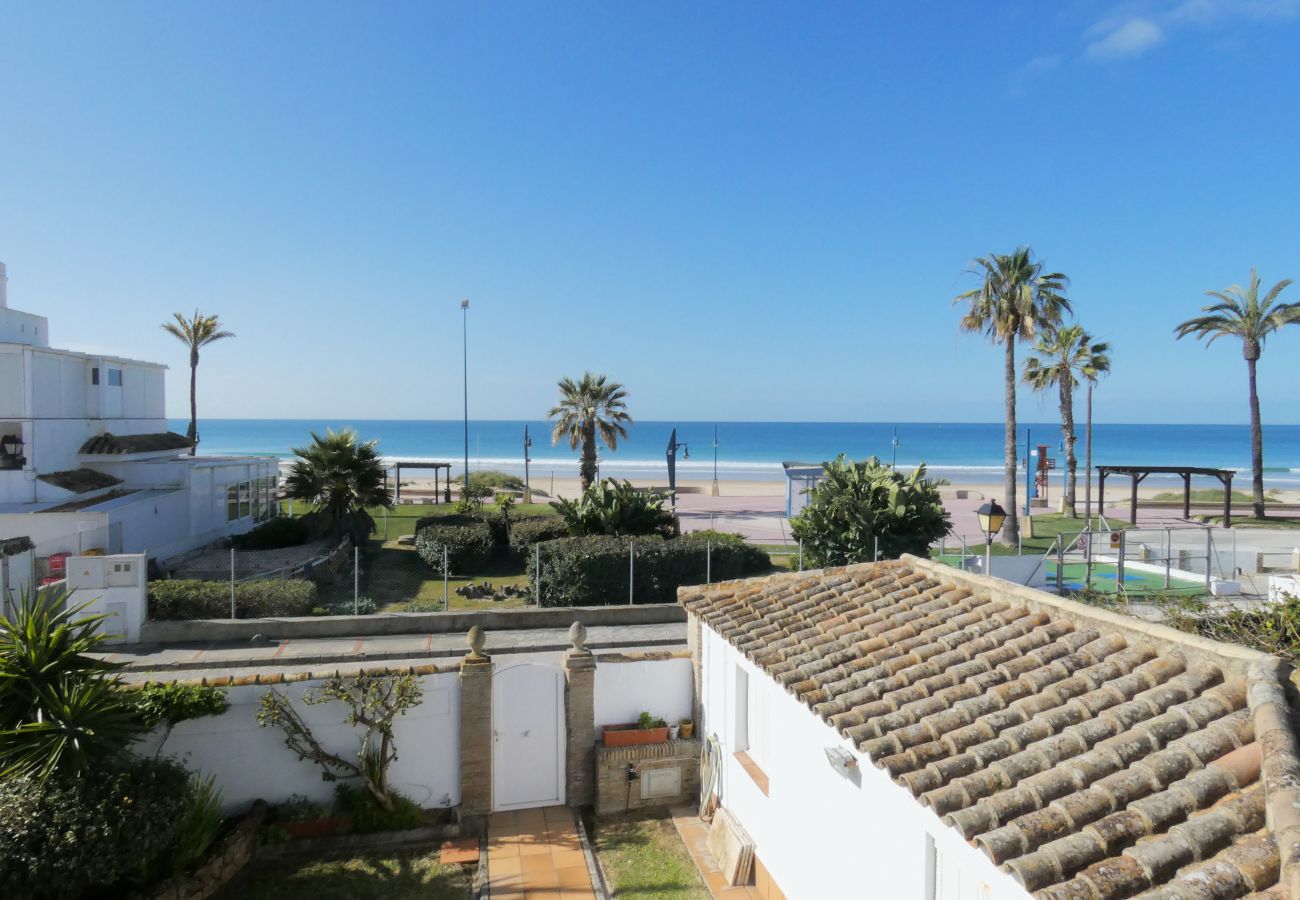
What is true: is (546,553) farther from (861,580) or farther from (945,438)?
(945,438)

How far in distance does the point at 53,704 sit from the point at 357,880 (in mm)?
3682

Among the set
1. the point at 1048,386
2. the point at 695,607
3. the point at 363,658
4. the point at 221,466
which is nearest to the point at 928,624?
the point at 695,607

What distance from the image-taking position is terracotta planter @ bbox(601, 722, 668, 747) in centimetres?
1066

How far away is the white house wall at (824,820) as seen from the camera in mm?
5664

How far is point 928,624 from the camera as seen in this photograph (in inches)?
308

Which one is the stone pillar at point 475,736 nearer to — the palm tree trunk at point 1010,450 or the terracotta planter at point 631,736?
the terracotta planter at point 631,736

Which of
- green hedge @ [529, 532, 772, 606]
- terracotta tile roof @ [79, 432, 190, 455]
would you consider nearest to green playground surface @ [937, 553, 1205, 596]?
green hedge @ [529, 532, 772, 606]

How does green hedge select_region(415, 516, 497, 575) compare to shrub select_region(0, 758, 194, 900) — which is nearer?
shrub select_region(0, 758, 194, 900)

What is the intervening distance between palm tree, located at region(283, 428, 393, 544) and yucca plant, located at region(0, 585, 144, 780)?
1463cm

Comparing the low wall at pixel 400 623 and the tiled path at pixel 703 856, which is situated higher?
the low wall at pixel 400 623

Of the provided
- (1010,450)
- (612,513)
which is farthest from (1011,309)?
(612,513)

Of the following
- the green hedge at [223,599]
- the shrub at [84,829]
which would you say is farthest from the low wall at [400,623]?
the shrub at [84,829]

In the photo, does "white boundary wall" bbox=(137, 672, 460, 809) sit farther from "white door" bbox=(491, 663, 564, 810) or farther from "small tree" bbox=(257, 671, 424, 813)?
"white door" bbox=(491, 663, 564, 810)

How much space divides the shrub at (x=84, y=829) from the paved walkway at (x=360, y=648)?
208 inches
